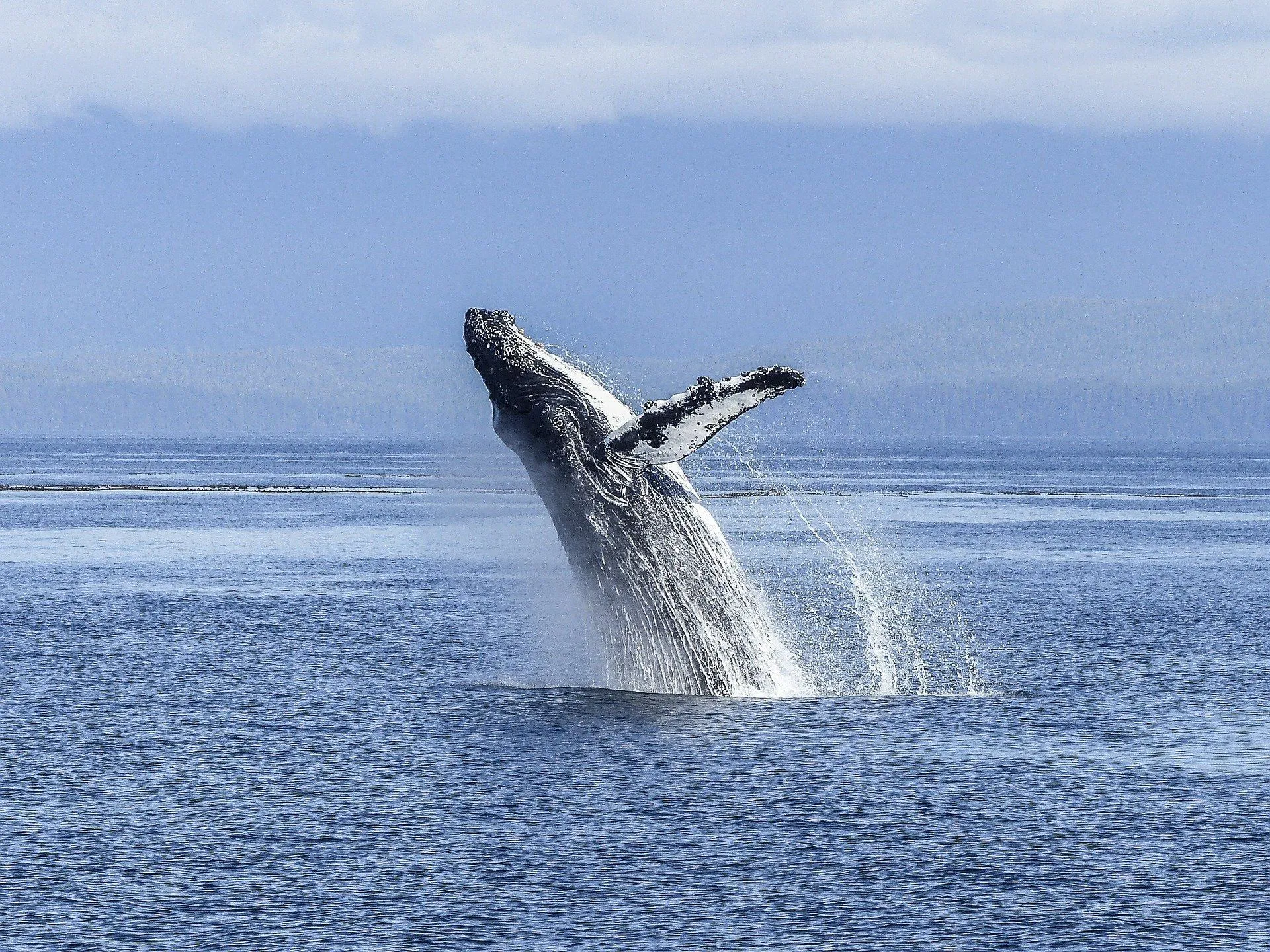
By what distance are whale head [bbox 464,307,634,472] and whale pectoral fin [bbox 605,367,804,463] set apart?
0.74 m

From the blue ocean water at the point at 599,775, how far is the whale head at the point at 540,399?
2.03m

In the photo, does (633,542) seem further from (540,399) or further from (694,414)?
(694,414)

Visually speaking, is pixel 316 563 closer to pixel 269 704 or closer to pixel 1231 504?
pixel 269 704

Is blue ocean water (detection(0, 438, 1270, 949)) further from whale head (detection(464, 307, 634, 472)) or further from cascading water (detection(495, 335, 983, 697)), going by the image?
whale head (detection(464, 307, 634, 472))

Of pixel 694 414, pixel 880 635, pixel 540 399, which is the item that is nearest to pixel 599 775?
pixel 694 414

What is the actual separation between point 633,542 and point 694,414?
6.82 feet

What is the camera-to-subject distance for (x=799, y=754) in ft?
52.5

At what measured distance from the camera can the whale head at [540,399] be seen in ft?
61.8

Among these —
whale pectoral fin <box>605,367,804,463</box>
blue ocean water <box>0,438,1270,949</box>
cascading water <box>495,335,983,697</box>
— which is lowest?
blue ocean water <box>0,438,1270,949</box>

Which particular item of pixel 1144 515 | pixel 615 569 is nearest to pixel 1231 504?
pixel 1144 515

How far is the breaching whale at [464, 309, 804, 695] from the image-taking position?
18625 mm

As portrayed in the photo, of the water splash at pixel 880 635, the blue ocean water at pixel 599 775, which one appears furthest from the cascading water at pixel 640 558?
the water splash at pixel 880 635

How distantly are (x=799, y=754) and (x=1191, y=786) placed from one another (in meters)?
3.39

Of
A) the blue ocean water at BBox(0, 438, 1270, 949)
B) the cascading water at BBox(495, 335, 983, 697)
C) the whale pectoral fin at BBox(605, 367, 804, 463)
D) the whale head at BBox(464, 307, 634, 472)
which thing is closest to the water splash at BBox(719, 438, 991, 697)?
the blue ocean water at BBox(0, 438, 1270, 949)
